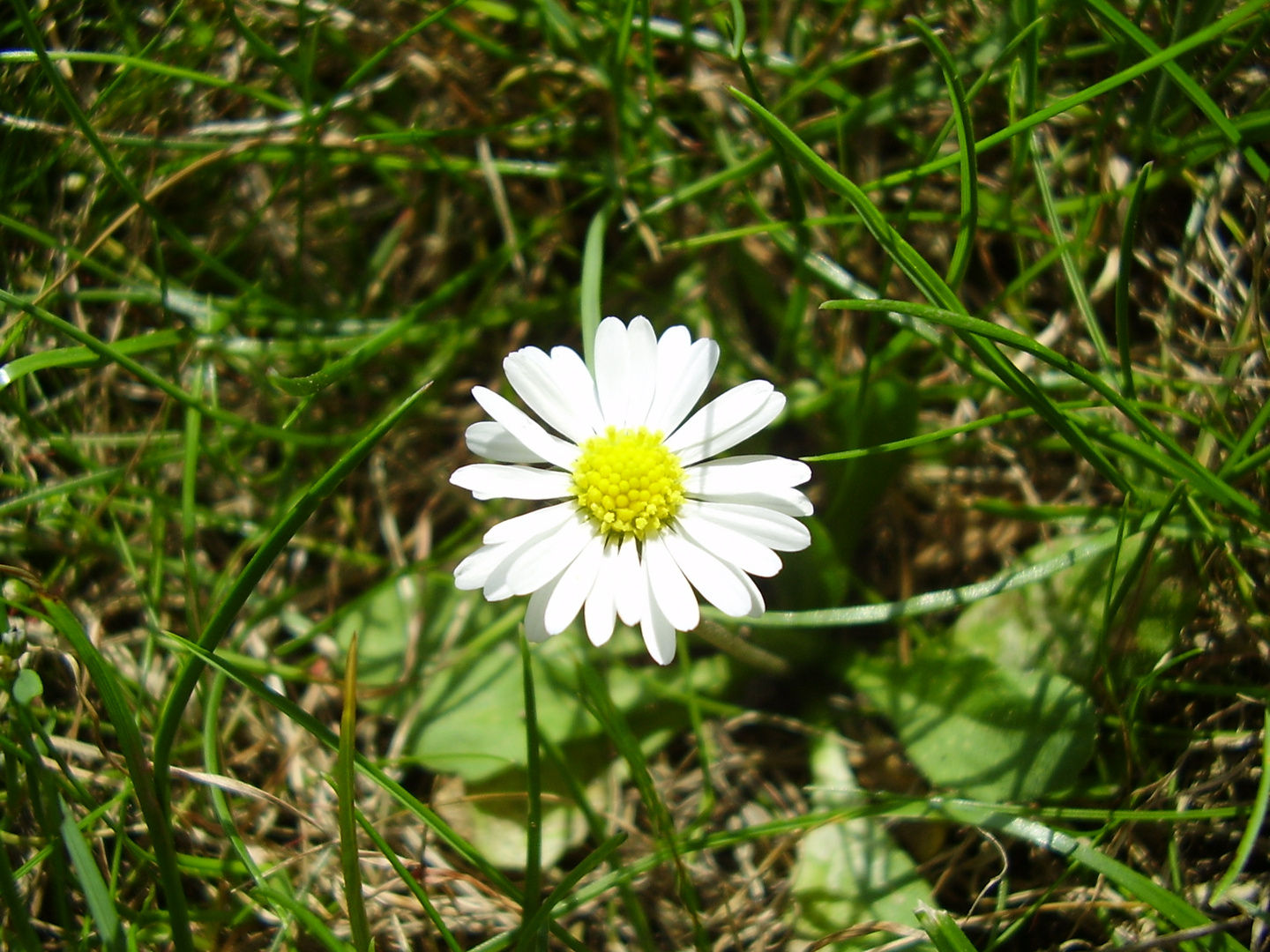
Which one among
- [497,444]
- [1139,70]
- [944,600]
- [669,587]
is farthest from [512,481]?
[1139,70]

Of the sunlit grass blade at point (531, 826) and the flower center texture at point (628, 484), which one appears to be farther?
the flower center texture at point (628, 484)

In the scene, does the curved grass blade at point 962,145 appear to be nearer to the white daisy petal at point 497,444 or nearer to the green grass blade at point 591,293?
the green grass blade at point 591,293

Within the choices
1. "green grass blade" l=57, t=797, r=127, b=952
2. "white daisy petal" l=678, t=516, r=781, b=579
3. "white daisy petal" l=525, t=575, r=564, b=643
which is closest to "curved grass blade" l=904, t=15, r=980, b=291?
"white daisy petal" l=678, t=516, r=781, b=579

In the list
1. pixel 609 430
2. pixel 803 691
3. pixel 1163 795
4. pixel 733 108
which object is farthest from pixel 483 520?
pixel 1163 795

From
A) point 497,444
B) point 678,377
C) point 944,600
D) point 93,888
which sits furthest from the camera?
point 944,600

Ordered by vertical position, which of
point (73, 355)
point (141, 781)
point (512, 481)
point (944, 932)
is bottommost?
point (944, 932)

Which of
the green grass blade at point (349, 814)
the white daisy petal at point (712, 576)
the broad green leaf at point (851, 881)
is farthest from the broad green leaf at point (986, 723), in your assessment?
the green grass blade at point (349, 814)

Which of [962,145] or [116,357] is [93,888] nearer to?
[116,357]
